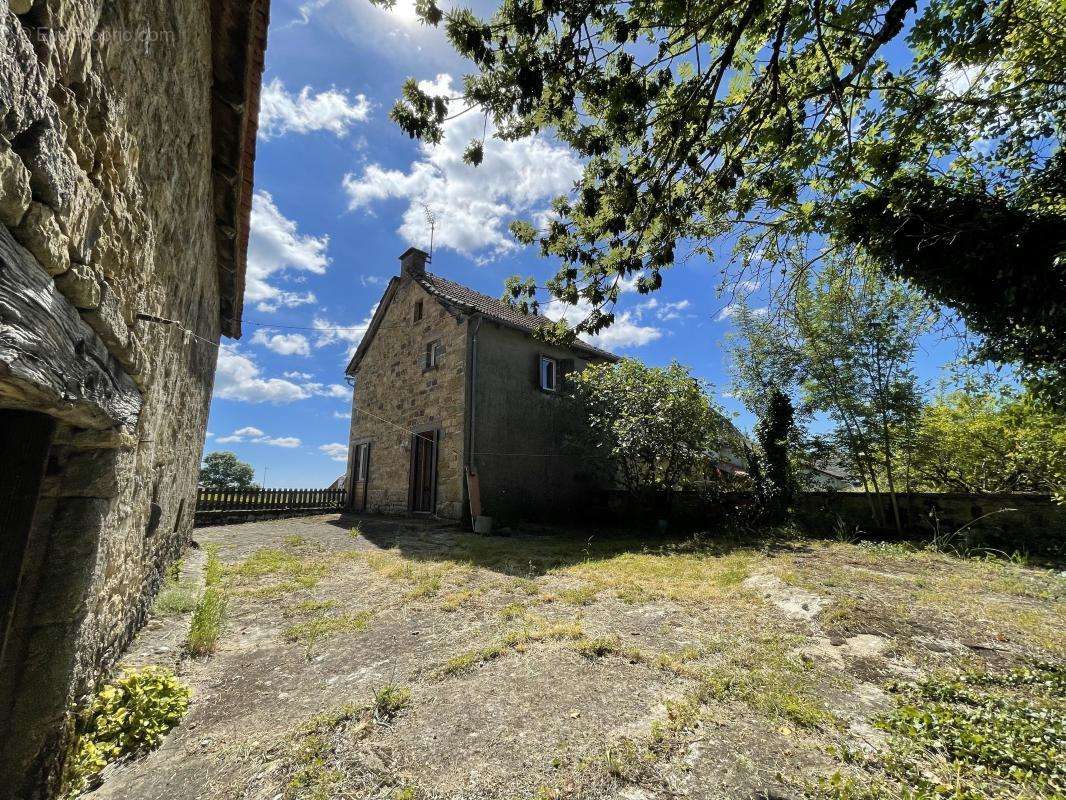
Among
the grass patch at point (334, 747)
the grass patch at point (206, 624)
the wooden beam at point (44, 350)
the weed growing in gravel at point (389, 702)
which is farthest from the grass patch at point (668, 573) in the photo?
the wooden beam at point (44, 350)

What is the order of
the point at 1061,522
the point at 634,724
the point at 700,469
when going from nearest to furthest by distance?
the point at 634,724 < the point at 1061,522 < the point at 700,469

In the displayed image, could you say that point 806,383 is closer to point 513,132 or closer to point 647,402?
point 647,402

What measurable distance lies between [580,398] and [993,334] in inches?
324

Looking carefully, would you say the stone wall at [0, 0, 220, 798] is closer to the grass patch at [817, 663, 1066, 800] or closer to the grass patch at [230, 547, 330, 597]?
the grass patch at [230, 547, 330, 597]

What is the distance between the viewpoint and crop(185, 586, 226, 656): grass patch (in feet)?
11.3

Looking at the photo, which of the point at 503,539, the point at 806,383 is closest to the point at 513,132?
the point at 503,539

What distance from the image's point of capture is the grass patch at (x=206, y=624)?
346cm

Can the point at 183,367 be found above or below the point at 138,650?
above

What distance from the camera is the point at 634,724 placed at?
8.29 ft

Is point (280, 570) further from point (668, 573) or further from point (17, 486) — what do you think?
point (668, 573)

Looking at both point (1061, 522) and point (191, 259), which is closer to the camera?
point (191, 259)

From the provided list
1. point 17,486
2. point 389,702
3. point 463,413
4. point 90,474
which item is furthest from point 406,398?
point 17,486

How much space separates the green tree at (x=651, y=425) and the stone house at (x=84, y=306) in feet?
29.5

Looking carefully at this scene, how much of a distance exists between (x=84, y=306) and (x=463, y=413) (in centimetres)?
923
